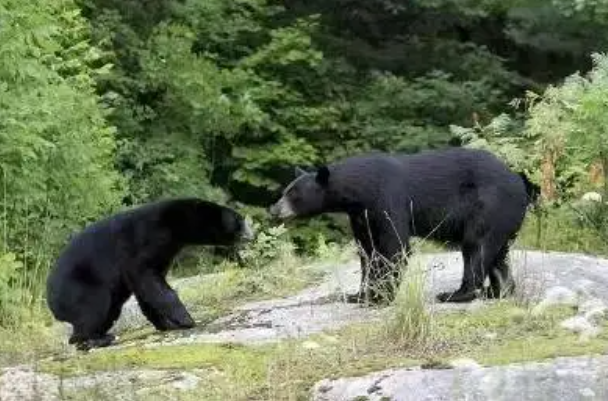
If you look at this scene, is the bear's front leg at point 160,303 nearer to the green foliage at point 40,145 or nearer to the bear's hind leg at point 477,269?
the bear's hind leg at point 477,269

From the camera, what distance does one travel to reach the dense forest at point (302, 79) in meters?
15.9

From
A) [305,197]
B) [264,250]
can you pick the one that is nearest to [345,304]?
[305,197]

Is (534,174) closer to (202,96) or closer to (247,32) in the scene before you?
(202,96)

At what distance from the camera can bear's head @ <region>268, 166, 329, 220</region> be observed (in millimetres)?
8086

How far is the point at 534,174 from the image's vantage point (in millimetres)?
12273

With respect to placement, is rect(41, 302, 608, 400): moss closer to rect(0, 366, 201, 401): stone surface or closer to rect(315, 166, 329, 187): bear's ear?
rect(0, 366, 201, 401): stone surface

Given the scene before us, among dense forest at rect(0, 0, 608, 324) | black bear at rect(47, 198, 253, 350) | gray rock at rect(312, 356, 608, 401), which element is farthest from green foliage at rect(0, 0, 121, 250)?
gray rock at rect(312, 356, 608, 401)

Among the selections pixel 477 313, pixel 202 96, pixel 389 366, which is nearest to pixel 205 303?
pixel 477 313

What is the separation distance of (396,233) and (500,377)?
7.75 ft

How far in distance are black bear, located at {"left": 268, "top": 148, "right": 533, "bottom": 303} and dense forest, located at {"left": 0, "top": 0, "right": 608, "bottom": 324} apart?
4.48 meters

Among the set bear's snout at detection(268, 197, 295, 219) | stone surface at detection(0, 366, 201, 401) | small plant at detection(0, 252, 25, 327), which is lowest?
small plant at detection(0, 252, 25, 327)

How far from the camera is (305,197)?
8.21 metres

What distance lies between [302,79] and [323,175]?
34.6 feet

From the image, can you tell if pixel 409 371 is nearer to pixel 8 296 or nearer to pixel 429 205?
pixel 429 205
